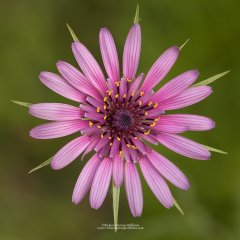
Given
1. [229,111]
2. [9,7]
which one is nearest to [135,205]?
[229,111]

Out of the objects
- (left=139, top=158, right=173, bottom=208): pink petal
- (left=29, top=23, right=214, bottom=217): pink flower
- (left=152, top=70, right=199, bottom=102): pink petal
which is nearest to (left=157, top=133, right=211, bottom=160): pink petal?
(left=29, top=23, right=214, bottom=217): pink flower

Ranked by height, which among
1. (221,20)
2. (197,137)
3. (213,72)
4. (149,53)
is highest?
(221,20)

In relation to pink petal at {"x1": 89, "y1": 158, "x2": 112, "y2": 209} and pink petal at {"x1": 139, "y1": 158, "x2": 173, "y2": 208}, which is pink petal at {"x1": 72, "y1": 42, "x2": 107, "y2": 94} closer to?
pink petal at {"x1": 89, "y1": 158, "x2": 112, "y2": 209}

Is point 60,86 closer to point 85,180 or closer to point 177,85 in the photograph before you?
point 85,180

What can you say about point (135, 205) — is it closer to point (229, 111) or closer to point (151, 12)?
point (229, 111)

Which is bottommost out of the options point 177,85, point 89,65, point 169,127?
point 169,127

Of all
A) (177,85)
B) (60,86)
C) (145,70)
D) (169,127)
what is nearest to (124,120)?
(169,127)
